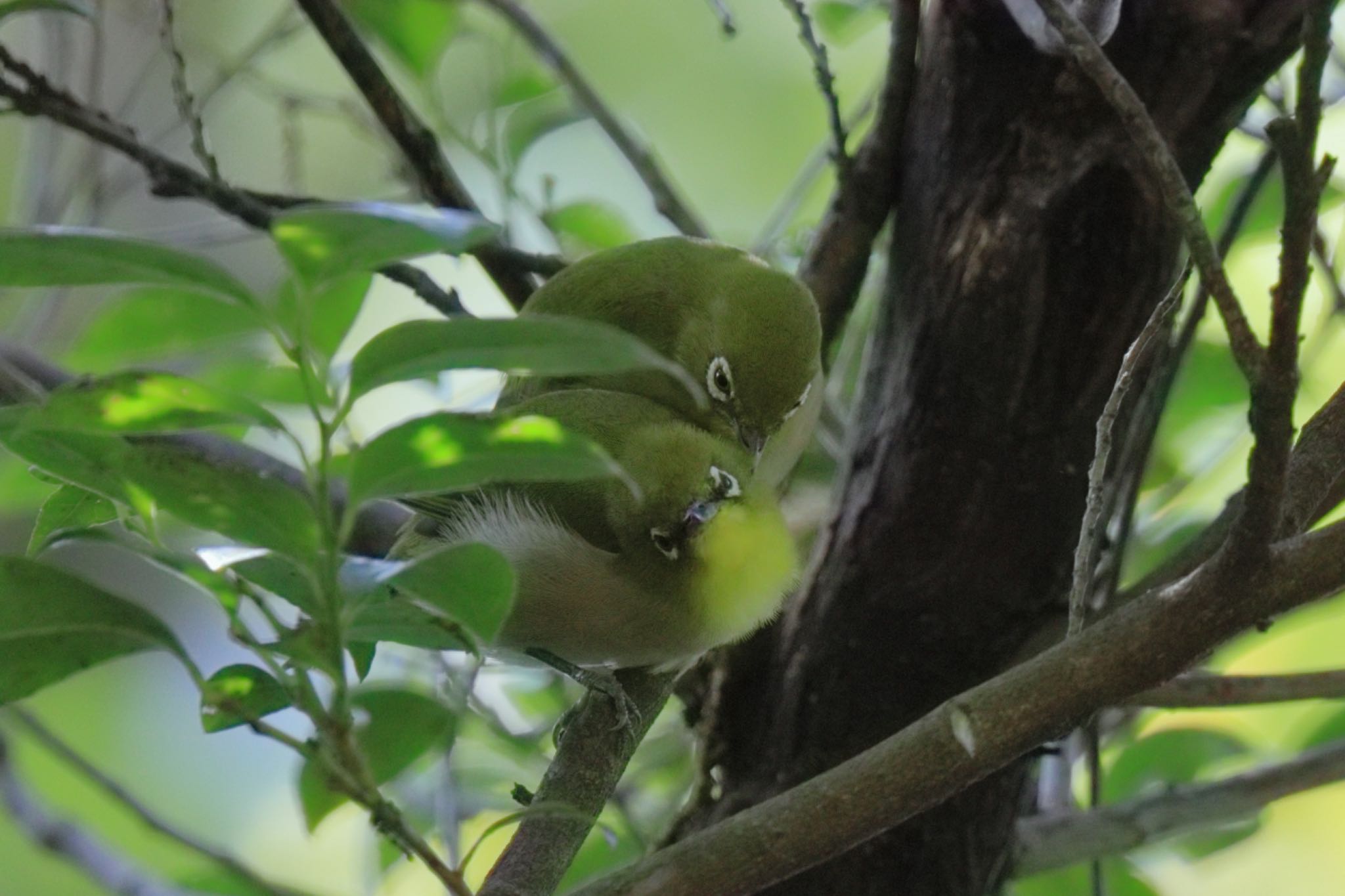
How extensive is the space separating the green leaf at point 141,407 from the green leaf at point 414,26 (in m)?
1.23

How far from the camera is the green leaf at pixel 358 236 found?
2.15 ft

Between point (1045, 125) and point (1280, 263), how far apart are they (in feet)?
2.50

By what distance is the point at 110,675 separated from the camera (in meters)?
3.55

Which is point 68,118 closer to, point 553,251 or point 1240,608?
point 553,251

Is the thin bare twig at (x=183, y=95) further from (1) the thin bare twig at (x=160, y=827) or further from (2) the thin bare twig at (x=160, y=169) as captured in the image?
(1) the thin bare twig at (x=160, y=827)

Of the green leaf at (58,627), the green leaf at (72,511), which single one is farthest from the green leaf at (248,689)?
the green leaf at (72,511)

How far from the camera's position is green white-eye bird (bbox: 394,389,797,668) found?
1350 mm

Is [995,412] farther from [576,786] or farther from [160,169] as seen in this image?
[160,169]

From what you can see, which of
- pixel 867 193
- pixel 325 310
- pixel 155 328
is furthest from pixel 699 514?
pixel 155 328

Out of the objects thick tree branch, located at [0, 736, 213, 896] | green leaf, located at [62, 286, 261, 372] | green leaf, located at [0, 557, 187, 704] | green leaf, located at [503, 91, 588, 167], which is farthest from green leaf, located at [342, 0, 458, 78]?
green leaf, located at [0, 557, 187, 704]

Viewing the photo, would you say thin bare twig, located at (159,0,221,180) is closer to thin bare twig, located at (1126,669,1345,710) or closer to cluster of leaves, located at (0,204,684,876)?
cluster of leaves, located at (0,204,684,876)

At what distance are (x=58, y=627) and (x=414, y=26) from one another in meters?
1.25

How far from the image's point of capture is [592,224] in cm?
212

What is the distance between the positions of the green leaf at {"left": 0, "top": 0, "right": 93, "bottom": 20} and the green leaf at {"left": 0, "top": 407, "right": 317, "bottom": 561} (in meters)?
0.61
